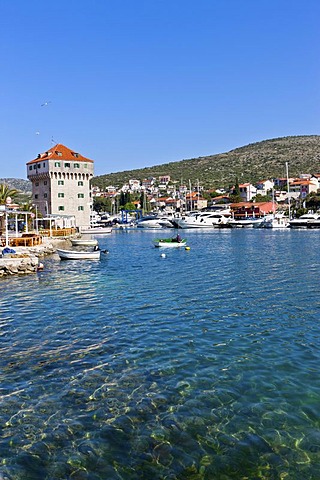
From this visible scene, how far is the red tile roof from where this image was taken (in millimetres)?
77125

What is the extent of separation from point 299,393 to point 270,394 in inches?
22.1

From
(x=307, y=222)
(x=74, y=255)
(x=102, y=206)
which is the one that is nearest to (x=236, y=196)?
(x=307, y=222)

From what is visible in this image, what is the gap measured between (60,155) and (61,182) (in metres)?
4.89

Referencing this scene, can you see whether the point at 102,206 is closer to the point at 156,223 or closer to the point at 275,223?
the point at 156,223

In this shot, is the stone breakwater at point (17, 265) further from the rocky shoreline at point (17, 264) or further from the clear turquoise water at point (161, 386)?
the clear turquoise water at point (161, 386)

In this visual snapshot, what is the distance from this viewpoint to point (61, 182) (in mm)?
76875

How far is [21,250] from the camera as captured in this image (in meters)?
33.2

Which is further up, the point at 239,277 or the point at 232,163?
the point at 232,163

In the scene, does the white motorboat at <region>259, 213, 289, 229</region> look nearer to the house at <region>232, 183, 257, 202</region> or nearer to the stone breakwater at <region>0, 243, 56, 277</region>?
the house at <region>232, 183, 257, 202</region>

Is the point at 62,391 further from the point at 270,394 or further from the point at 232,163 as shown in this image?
the point at 232,163

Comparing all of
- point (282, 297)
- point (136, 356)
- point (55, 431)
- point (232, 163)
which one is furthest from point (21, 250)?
point (232, 163)

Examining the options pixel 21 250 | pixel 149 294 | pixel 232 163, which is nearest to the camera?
pixel 149 294

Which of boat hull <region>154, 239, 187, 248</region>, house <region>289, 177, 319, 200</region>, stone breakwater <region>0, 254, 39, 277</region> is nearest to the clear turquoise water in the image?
stone breakwater <region>0, 254, 39, 277</region>

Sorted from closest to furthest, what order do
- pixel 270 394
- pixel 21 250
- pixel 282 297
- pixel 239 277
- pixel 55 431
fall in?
pixel 55 431 < pixel 270 394 < pixel 282 297 < pixel 239 277 < pixel 21 250
